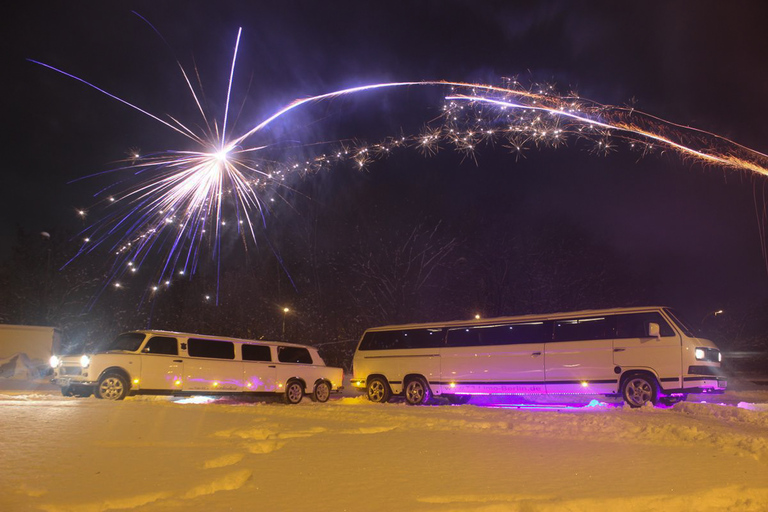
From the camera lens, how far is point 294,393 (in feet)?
53.2

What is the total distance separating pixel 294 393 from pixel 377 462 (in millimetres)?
10485

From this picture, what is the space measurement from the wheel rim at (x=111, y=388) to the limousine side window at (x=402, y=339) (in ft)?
21.9

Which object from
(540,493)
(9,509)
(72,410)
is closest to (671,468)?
(540,493)

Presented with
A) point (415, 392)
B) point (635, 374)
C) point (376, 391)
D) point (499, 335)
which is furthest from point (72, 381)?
point (635, 374)

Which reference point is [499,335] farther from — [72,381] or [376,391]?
[72,381]

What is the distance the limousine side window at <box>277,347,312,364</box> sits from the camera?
16203mm

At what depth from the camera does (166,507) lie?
15.1 ft

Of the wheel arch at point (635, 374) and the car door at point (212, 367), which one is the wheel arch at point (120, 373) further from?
the wheel arch at point (635, 374)

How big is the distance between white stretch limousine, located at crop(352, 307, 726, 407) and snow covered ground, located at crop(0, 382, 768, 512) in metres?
2.84

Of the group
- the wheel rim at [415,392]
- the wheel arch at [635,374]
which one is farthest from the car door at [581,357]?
the wheel rim at [415,392]

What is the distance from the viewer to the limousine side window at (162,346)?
1380cm

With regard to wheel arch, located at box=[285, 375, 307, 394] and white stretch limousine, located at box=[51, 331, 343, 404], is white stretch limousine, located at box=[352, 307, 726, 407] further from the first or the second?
white stretch limousine, located at box=[51, 331, 343, 404]

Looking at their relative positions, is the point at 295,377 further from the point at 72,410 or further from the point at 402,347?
the point at 72,410

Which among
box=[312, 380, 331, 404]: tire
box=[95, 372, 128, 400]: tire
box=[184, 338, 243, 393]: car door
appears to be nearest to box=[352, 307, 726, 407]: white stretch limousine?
box=[312, 380, 331, 404]: tire
